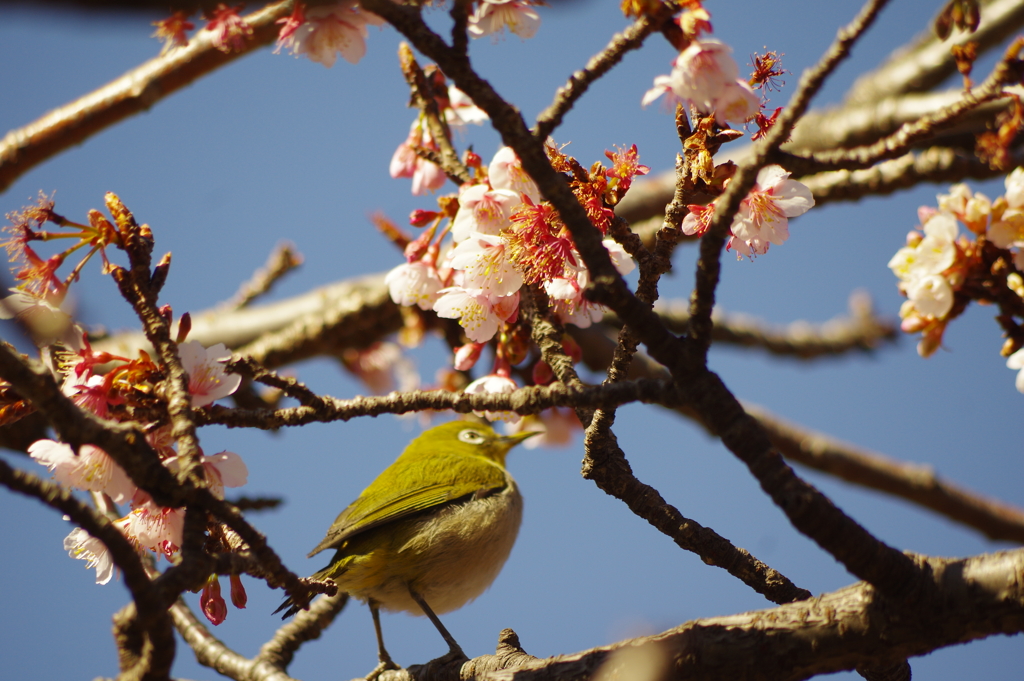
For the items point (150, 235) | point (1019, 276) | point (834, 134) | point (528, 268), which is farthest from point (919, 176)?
point (150, 235)

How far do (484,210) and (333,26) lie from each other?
0.75 meters

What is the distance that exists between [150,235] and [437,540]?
2.09 metres

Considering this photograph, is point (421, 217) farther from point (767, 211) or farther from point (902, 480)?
point (902, 480)

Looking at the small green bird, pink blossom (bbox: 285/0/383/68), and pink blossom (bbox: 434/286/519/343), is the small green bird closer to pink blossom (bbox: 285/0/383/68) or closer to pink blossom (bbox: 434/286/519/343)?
pink blossom (bbox: 434/286/519/343)

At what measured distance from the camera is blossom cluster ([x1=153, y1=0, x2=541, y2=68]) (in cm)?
233

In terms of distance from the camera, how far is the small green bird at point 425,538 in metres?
3.56

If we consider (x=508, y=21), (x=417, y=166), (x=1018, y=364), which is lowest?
(x=1018, y=364)

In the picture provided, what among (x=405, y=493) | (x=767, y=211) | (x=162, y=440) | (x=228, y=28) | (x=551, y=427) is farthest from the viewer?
(x=551, y=427)

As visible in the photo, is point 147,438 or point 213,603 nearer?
point 147,438

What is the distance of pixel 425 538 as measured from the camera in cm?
369

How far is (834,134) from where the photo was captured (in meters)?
5.78

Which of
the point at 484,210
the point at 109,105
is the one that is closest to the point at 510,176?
the point at 484,210

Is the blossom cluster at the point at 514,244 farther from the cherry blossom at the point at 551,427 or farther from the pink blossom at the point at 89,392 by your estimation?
the cherry blossom at the point at 551,427

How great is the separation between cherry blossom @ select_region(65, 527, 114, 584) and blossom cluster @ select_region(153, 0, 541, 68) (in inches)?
60.8
